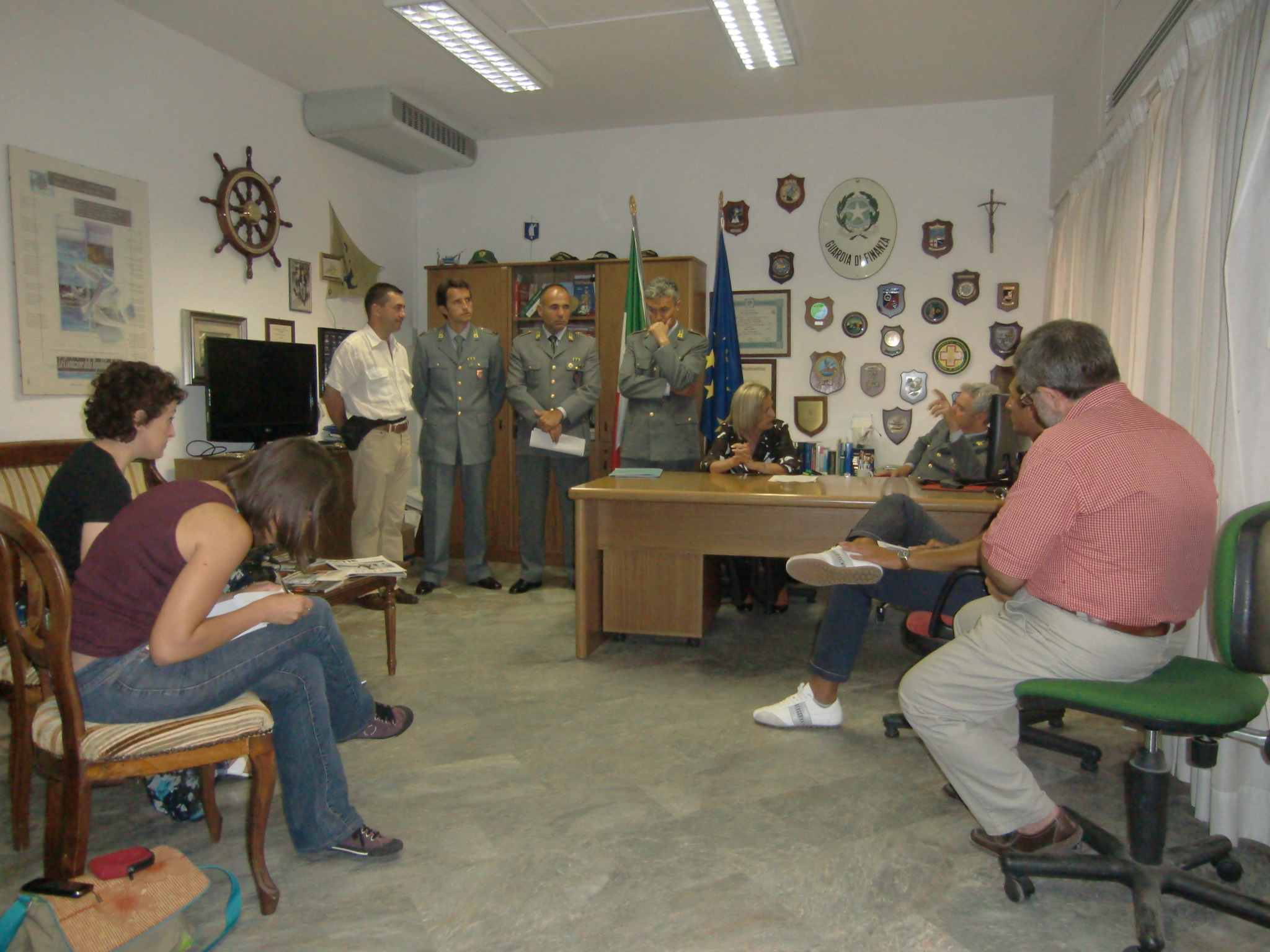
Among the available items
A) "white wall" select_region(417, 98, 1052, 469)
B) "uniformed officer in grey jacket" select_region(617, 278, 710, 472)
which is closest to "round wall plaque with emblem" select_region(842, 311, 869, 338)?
"white wall" select_region(417, 98, 1052, 469)

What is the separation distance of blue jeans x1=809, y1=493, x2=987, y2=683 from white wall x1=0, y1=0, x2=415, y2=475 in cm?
335

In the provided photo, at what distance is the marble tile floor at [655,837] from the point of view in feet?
5.86

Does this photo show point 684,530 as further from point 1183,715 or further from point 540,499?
point 1183,715

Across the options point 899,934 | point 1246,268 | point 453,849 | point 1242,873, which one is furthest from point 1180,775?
point 453,849

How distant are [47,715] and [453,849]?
0.94 meters

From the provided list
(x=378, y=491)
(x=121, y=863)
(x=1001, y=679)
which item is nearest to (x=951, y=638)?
(x=1001, y=679)

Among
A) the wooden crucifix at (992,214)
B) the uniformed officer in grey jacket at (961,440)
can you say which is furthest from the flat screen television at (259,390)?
the wooden crucifix at (992,214)

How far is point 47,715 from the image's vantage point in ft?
5.79

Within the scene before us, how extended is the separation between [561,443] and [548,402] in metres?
0.34

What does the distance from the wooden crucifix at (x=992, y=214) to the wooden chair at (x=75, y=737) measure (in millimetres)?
4951

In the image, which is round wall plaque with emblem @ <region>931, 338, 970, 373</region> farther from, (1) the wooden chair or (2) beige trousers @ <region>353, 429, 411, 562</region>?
(1) the wooden chair

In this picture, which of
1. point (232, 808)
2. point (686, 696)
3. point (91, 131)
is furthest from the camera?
point (91, 131)

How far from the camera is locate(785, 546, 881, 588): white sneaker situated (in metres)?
2.56

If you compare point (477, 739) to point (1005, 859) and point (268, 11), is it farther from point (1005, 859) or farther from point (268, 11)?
point (268, 11)
